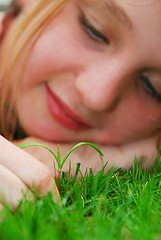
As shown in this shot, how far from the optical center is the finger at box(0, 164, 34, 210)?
0.89 metres

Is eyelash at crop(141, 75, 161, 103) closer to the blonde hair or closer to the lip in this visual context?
the lip

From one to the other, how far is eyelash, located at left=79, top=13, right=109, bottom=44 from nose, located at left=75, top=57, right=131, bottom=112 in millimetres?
117

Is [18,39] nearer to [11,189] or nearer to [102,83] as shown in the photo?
[102,83]

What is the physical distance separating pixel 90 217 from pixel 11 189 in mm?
244

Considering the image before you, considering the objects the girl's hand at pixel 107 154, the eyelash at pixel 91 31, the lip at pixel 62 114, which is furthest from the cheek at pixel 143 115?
the eyelash at pixel 91 31

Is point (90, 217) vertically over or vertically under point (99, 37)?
Answer: under

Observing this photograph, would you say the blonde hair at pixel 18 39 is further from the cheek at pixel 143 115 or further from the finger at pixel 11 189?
the finger at pixel 11 189

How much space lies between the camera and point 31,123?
1.90 meters

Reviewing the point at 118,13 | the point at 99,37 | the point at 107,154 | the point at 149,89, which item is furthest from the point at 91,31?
the point at 107,154

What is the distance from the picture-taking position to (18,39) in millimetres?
1850

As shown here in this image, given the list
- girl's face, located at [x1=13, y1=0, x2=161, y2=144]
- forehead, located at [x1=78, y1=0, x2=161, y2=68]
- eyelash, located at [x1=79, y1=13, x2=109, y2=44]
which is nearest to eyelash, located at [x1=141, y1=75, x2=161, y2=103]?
girl's face, located at [x1=13, y1=0, x2=161, y2=144]

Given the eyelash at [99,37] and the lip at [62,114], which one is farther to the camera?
the lip at [62,114]

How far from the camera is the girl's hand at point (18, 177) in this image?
90 centimetres

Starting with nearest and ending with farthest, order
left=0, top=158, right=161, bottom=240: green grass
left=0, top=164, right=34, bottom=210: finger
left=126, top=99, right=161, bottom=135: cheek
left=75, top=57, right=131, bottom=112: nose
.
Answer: left=0, top=158, right=161, bottom=240: green grass
left=0, top=164, right=34, bottom=210: finger
left=75, top=57, right=131, bottom=112: nose
left=126, top=99, right=161, bottom=135: cheek
